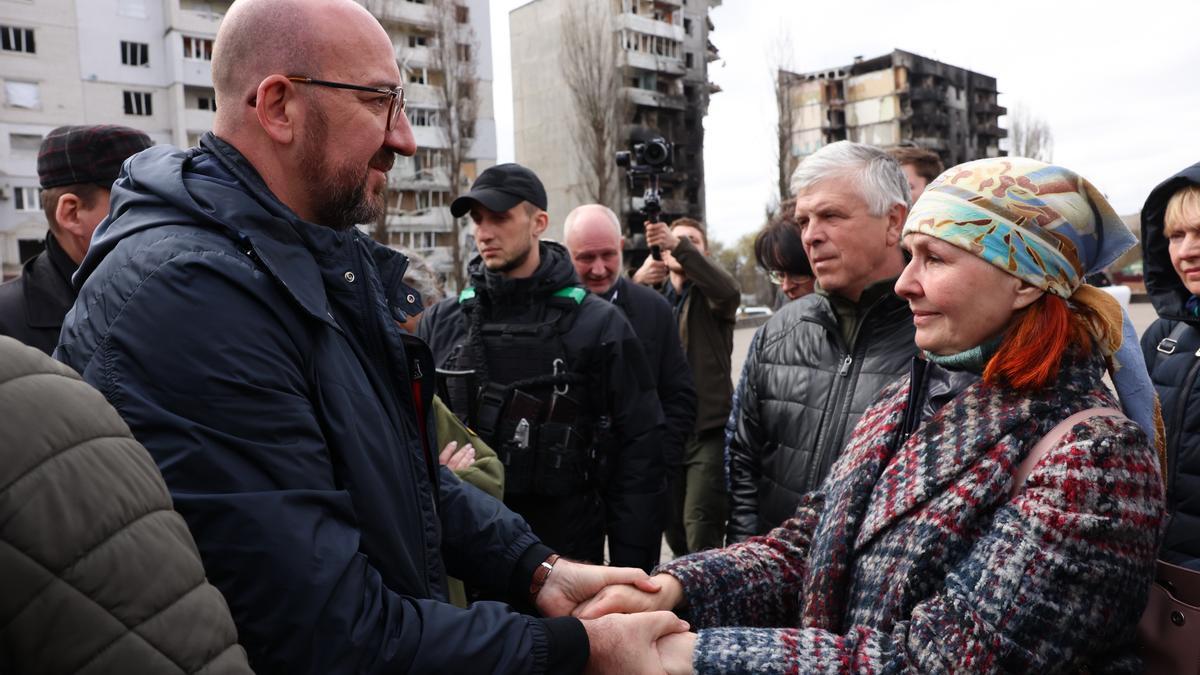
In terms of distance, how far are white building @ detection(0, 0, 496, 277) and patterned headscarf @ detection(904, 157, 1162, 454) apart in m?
29.3

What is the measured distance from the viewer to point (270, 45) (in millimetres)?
1831

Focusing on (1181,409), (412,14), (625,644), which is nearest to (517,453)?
(625,644)

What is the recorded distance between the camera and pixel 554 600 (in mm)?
2309

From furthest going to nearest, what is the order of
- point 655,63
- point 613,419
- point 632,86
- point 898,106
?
point 898,106
point 632,86
point 655,63
point 613,419

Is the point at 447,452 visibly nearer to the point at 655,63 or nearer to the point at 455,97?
the point at 455,97

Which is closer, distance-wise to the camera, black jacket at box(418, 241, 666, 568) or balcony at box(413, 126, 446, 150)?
black jacket at box(418, 241, 666, 568)

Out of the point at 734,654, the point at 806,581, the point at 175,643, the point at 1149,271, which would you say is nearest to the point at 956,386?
the point at 806,581

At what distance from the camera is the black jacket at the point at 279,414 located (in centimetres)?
141

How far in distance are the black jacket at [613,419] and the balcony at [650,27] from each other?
43704mm

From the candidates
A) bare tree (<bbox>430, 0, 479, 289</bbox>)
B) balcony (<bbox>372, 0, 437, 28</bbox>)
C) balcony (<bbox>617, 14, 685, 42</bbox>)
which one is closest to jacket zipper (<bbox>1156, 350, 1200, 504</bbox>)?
bare tree (<bbox>430, 0, 479, 289</bbox>)

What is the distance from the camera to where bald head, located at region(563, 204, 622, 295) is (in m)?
5.24

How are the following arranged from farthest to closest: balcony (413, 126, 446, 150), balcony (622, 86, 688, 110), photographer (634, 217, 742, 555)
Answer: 1. balcony (622, 86, 688, 110)
2. balcony (413, 126, 446, 150)
3. photographer (634, 217, 742, 555)

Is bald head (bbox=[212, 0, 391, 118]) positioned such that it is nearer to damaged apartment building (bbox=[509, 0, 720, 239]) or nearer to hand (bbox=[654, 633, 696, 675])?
hand (bbox=[654, 633, 696, 675])

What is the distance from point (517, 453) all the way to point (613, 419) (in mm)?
466
